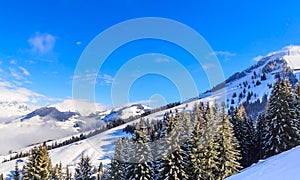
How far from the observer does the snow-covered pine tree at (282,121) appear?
33844 mm

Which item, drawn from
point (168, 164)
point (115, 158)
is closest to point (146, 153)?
point (168, 164)

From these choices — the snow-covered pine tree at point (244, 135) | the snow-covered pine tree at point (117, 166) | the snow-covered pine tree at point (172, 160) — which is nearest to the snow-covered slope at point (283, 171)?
the snow-covered pine tree at point (172, 160)

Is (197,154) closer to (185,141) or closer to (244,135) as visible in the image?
(185,141)

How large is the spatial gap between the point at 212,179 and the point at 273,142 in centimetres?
889

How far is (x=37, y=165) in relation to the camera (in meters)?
32.5

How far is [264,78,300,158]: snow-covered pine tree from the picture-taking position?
111 feet

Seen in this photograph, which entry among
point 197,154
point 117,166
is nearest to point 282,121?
point 197,154

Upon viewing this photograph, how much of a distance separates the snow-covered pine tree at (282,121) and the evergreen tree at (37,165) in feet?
86.4

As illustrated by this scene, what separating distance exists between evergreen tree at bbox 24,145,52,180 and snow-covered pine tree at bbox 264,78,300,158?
26.3m

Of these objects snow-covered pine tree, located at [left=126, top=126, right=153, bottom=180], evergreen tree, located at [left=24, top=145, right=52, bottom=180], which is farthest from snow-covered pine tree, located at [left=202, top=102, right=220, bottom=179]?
evergreen tree, located at [left=24, top=145, right=52, bottom=180]

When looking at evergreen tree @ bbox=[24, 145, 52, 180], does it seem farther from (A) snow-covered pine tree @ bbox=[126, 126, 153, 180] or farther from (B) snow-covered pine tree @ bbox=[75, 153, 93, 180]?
(B) snow-covered pine tree @ bbox=[75, 153, 93, 180]

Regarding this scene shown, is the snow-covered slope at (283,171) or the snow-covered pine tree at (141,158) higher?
the snow-covered pine tree at (141,158)

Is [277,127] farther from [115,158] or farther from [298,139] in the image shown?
[115,158]

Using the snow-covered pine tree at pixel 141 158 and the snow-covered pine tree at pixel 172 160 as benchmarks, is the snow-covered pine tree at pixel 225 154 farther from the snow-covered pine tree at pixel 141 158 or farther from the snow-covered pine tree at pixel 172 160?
the snow-covered pine tree at pixel 141 158
